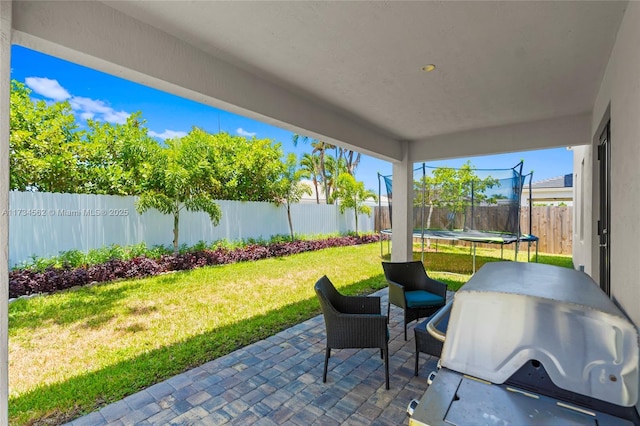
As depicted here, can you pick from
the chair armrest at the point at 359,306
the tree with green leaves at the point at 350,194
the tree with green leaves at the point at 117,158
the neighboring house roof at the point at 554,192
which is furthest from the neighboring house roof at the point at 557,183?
the tree with green leaves at the point at 117,158

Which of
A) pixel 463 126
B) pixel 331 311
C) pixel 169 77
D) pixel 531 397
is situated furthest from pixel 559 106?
pixel 169 77

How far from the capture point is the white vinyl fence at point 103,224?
582 cm

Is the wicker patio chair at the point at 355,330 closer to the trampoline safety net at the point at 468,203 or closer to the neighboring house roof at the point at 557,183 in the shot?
the trampoline safety net at the point at 468,203

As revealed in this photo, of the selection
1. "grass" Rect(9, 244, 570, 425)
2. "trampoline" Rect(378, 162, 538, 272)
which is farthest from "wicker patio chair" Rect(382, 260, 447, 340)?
"trampoline" Rect(378, 162, 538, 272)

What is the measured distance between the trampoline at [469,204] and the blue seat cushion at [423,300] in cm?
320

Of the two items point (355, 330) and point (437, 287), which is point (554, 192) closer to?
point (437, 287)

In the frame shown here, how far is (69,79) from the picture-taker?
941cm

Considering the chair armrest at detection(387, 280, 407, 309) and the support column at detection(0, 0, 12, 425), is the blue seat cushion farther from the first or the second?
the support column at detection(0, 0, 12, 425)

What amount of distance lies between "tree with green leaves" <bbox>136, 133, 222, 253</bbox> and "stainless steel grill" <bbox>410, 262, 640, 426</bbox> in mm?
7734

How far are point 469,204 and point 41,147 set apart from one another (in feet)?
30.9

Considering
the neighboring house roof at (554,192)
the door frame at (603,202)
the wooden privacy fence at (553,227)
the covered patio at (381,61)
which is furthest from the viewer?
the neighboring house roof at (554,192)

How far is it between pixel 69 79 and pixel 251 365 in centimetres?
1094

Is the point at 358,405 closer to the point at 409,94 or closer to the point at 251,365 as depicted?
the point at 251,365

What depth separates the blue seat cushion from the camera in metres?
3.66
